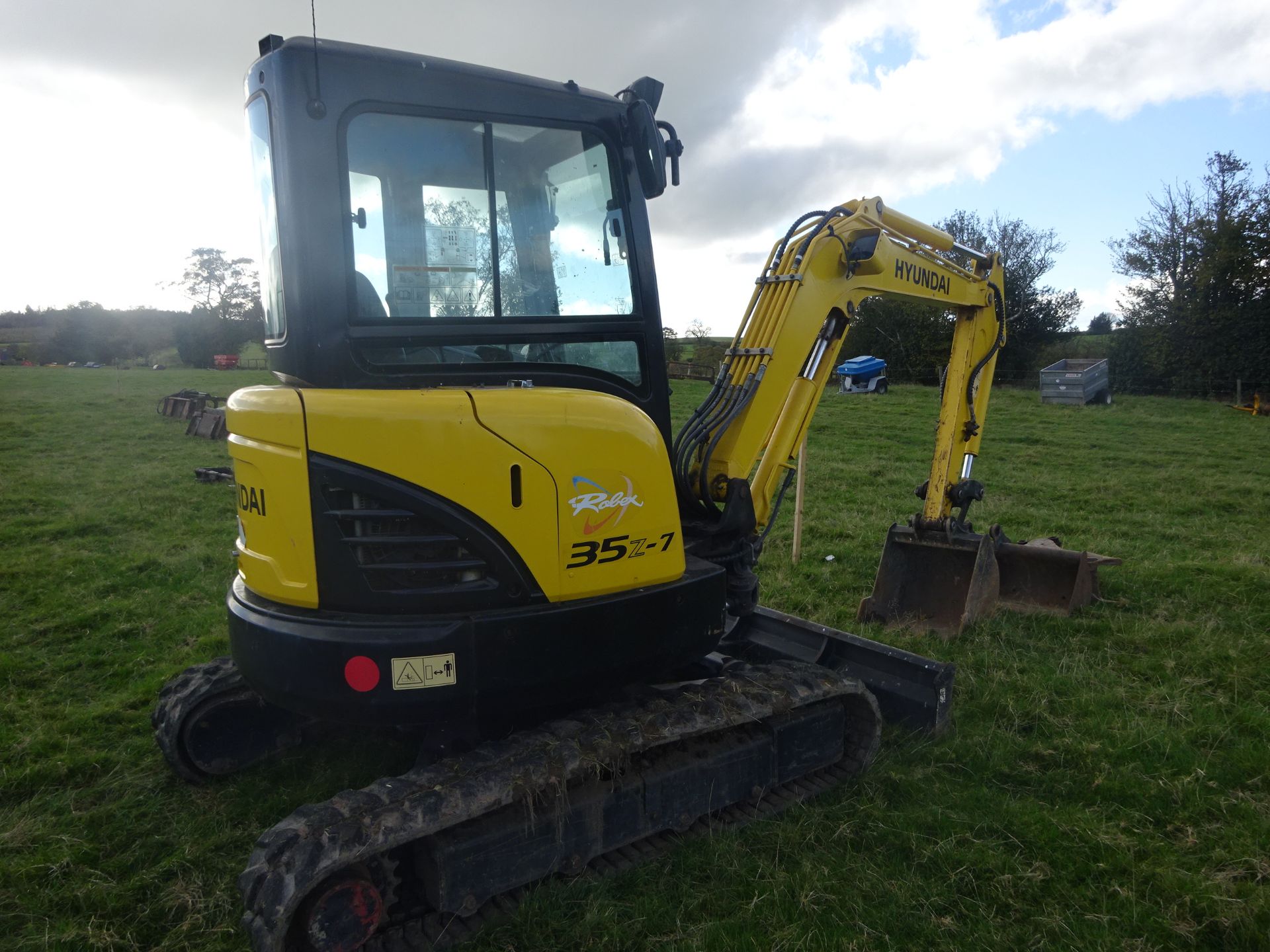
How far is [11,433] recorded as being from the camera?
56.5 ft

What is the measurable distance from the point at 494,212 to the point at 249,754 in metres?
2.87

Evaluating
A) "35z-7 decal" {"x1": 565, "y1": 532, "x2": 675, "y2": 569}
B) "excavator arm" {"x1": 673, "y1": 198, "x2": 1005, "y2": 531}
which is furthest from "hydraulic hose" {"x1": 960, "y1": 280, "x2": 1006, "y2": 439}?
"35z-7 decal" {"x1": 565, "y1": 532, "x2": 675, "y2": 569}

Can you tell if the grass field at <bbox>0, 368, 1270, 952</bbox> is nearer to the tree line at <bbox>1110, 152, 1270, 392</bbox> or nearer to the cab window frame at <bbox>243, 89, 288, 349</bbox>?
the cab window frame at <bbox>243, 89, 288, 349</bbox>

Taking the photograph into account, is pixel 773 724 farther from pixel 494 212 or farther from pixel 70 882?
pixel 70 882

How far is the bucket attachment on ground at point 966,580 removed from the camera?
5.87 metres

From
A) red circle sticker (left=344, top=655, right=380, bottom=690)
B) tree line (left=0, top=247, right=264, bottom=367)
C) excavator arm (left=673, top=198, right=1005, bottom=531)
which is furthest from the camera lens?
tree line (left=0, top=247, right=264, bottom=367)

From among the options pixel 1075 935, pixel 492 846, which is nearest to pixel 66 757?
pixel 492 846

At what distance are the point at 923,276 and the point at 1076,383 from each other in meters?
20.8

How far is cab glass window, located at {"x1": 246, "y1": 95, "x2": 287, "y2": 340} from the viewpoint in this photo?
3.22 meters

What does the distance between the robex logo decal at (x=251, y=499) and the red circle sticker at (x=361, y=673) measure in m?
0.66

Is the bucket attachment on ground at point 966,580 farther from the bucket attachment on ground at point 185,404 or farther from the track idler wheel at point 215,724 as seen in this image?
the bucket attachment on ground at point 185,404

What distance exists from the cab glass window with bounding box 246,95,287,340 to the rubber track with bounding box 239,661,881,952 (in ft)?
5.65

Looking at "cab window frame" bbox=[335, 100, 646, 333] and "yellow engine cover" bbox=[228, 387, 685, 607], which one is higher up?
"cab window frame" bbox=[335, 100, 646, 333]

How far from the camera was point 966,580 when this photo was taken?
19.5ft
